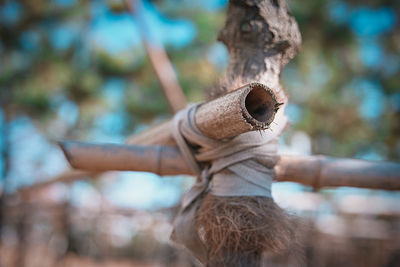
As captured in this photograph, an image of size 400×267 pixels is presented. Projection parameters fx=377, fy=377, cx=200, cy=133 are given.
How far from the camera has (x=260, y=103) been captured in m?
0.51

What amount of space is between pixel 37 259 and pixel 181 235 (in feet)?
14.0

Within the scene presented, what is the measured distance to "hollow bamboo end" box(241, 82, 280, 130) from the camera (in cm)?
48

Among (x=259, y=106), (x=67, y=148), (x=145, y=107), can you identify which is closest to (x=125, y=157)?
(x=67, y=148)

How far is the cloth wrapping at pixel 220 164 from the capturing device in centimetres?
65

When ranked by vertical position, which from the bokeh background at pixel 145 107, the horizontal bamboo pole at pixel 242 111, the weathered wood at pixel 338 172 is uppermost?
the bokeh background at pixel 145 107

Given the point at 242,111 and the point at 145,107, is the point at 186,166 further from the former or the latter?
the point at 145,107

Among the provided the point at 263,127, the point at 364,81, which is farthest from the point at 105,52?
the point at 263,127

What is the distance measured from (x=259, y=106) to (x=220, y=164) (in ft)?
0.60

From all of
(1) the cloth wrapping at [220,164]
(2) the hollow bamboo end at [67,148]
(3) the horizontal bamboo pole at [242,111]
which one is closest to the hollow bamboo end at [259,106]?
(3) the horizontal bamboo pole at [242,111]

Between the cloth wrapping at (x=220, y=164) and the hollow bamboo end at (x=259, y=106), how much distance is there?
5.3 inches

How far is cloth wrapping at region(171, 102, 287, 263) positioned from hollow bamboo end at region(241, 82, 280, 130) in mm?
134

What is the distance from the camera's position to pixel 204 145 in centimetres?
66

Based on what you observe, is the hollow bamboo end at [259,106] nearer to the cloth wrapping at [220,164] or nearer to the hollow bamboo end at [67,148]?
the cloth wrapping at [220,164]

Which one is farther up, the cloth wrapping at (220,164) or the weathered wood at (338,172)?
the weathered wood at (338,172)
